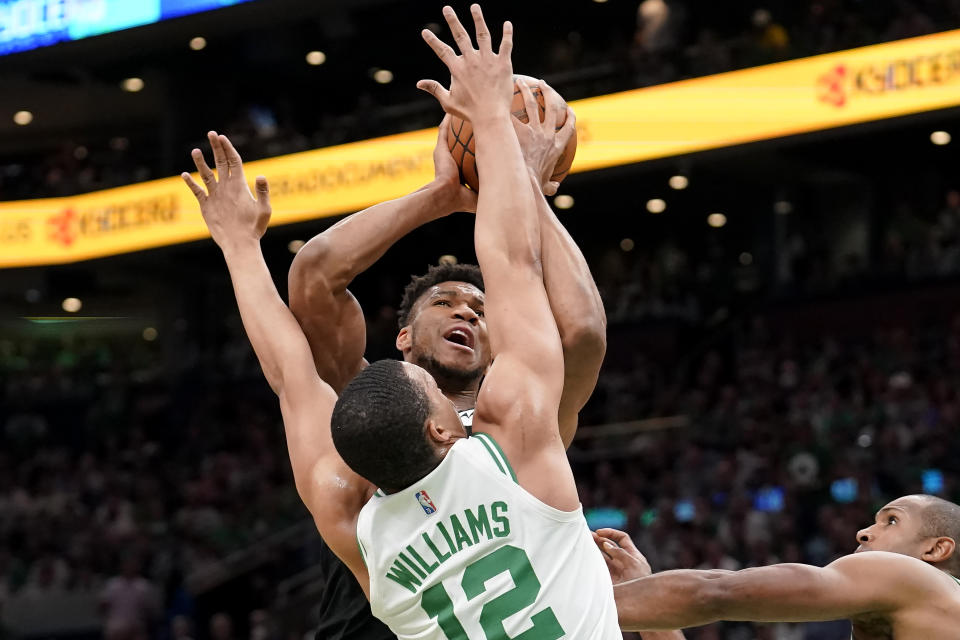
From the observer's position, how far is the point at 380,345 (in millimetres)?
16875

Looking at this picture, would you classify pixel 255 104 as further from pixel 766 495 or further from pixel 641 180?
pixel 766 495

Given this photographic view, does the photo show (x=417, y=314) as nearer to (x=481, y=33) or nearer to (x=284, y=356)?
(x=284, y=356)

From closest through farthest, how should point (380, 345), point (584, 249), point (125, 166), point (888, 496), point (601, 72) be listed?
point (888, 496)
point (601, 72)
point (380, 345)
point (125, 166)
point (584, 249)

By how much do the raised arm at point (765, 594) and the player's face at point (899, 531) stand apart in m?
0.31

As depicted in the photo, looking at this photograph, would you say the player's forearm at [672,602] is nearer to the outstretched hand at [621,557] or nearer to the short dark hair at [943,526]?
the outstretched hand at [621,557]

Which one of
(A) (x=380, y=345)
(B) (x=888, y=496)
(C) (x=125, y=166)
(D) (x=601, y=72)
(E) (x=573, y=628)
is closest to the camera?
(E) (x=573, y=628)

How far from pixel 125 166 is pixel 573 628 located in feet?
54.5

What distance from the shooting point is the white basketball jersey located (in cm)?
271

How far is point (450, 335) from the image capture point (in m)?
3.65

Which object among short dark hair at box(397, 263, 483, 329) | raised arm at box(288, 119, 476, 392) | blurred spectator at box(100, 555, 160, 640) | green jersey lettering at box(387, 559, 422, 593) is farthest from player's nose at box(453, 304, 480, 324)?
blurred spectator at box(100, 555, 160, 640)

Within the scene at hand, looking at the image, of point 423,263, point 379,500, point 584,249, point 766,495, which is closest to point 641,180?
point 584,249

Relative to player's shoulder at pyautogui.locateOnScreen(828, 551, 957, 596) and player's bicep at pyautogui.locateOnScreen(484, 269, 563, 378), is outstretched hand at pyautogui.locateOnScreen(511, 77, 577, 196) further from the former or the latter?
player's shoulder at pyautogui.locateOnScreen(828, 551, 957, 596)

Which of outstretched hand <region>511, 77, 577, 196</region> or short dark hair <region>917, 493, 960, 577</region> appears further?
short dark hair <region>917, 493, 960, 577</region>

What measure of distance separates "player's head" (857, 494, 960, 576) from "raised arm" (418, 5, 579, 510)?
1442 millimetres
